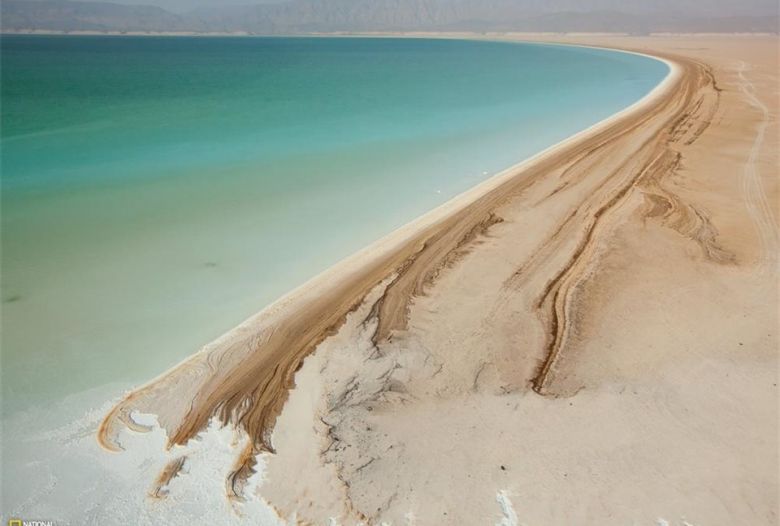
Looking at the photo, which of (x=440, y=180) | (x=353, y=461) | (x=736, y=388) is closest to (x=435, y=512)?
(x=353, y=461)

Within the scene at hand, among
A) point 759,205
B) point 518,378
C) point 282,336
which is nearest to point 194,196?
point 282,336

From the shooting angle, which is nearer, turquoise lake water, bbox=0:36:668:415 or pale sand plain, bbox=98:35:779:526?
pale sand plain, bbox=98:35:779:526

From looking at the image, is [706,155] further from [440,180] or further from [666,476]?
[666,476]

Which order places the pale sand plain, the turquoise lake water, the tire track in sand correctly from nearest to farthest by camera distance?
the pale sand plain, the turquoise lake water, the tire track in sand

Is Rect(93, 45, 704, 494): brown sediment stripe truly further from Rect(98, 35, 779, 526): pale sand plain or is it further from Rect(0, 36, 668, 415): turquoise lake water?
Rect(0, 36, 668, 415): turquoise lake water

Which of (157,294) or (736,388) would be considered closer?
(736,388)

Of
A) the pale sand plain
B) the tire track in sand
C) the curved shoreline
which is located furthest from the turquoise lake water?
the tire track in sand
